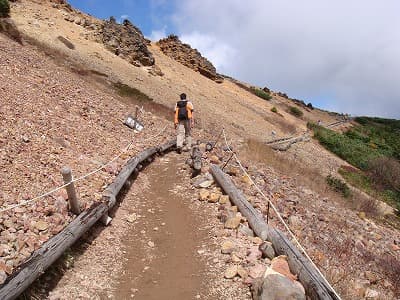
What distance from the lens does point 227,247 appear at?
7809mm

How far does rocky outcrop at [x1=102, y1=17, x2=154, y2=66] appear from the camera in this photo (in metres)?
35.1

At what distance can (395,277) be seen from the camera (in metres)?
9.57

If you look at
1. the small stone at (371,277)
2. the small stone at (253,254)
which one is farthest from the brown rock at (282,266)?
the small stone at (371,277)

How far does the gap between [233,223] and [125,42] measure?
30390 millimetres

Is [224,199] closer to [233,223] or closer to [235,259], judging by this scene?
[233,223]

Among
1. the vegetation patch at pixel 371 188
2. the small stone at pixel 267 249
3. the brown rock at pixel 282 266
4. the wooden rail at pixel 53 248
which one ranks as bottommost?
the vegetation patch at pixel 371 188

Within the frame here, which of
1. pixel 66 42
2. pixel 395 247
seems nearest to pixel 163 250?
pixel 395 247

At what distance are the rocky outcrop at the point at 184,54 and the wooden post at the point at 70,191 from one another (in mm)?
40290

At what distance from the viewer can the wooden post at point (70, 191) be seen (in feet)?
24.2

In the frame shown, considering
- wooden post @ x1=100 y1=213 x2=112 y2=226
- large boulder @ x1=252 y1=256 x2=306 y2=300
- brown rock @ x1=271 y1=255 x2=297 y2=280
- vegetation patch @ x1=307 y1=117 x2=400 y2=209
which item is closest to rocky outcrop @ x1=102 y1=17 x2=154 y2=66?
vegetation patch @ x1=307 y1=117 x2=400 y2=209

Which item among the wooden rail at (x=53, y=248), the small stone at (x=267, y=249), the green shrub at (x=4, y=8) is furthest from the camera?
the green shrub at (x=4, y=8)

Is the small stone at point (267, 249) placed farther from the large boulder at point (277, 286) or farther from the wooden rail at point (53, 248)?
the wooden rail at point (53, 248)

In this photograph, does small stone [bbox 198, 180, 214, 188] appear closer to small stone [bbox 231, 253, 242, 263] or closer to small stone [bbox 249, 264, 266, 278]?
small stone [bbox 231, 253, 242, 263]

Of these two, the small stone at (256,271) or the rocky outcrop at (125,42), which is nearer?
the small stone at (256,271)
